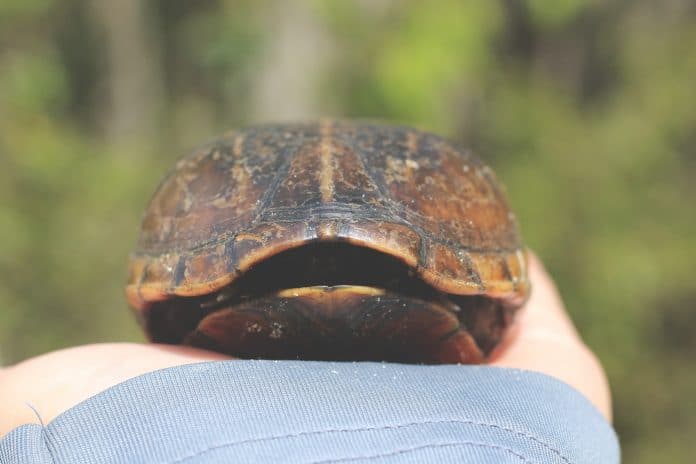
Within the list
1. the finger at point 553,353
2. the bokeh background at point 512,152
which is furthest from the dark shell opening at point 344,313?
the bokeh background at point 512,152

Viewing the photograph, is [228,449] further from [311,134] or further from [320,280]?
[311,134]

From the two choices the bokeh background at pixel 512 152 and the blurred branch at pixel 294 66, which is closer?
the bokeh background at pixel 512 152

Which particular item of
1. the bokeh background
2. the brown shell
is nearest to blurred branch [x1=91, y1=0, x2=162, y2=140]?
the bokeh background

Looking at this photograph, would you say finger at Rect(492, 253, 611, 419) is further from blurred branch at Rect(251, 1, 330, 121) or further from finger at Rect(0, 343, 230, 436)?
blurred branch at Rect(251, 1, 330, 121)

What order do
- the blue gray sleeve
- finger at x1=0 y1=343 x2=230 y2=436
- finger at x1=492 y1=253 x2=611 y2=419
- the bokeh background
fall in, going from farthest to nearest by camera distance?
the bokeh background → finger at x1=492 y1=253 x2=611 y2=419 → finger at x1=0 y1=343 x2=230 y2=436 → the blue gray sleeve

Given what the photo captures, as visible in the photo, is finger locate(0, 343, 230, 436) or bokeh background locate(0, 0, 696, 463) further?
bokeh background locate(0, 0, 696, 463)

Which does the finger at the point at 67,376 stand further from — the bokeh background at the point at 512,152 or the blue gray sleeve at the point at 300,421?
the bokeh background at the point at 512,152

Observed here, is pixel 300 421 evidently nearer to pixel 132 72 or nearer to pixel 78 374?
pixel 78 374

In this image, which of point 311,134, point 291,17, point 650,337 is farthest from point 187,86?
→ point 311,134
